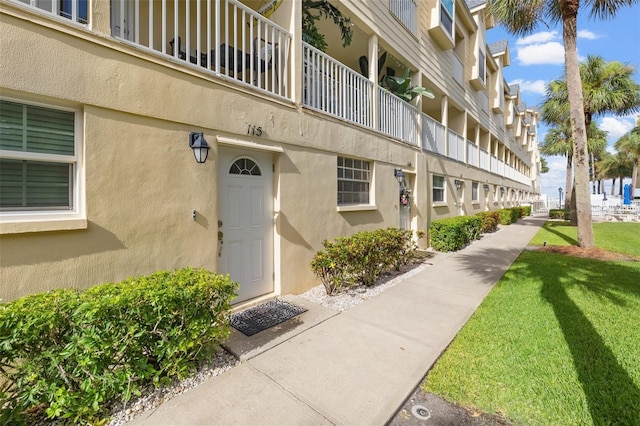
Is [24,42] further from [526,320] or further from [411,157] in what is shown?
→ [411,157]

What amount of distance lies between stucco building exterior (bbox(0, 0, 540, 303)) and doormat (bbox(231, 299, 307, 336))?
313mm

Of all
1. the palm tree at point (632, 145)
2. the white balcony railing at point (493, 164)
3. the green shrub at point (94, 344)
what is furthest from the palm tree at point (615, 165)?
the green shrub at point (94, 344)

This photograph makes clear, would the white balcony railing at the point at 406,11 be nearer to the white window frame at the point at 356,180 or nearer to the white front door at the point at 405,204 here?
the white window frame at the point at 356,180

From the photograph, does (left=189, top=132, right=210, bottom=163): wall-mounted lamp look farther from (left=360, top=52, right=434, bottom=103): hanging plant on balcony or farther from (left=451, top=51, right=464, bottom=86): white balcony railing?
(left=451, top=51, right=464, bottom=86): white balcony railing

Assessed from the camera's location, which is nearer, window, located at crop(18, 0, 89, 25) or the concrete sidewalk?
the concrete sidewalk

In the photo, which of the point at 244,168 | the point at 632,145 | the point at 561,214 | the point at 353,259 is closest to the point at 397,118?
the point at 353,259

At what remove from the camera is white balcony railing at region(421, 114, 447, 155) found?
10.6 m

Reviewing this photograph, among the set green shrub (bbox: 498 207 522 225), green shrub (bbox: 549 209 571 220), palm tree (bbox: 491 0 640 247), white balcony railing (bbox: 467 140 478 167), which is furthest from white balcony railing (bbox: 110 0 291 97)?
green shrub (bbox: 549 209 571 220)

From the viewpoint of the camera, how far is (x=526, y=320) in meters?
4.32

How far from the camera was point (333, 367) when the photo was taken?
10.5 feet

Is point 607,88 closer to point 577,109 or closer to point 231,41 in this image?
point 577,109

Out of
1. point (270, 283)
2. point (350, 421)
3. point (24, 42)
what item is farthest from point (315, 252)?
point (24, 42)

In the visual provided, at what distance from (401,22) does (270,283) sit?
869 centimetres

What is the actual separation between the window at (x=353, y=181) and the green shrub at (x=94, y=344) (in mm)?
4604
